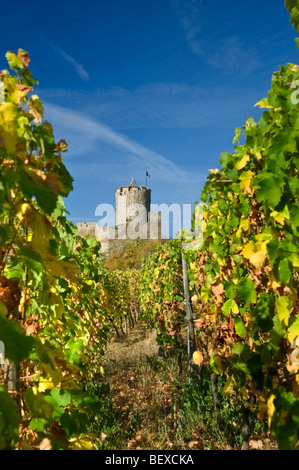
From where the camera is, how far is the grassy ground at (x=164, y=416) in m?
3.89

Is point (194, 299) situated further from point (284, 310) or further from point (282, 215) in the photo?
point (282, 215)

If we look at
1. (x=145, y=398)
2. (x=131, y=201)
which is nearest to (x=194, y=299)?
(x=145, y=398)

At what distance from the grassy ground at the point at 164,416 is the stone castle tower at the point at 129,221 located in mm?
41607

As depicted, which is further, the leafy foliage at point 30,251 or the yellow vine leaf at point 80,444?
the yellow vine leaf at point 80,444

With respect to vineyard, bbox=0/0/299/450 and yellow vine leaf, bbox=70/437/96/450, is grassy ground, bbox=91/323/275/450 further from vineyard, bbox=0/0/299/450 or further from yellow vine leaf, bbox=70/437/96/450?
yellow vine leaf, bbox=70/437/96/450

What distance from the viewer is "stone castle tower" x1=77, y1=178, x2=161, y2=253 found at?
50188mm

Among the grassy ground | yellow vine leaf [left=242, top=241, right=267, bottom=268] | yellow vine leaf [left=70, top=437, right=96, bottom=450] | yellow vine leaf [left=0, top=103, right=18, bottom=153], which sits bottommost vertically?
the grassy ground

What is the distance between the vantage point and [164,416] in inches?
192

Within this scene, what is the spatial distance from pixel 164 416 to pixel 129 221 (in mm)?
49498

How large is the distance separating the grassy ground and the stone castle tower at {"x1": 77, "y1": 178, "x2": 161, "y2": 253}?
41607mm

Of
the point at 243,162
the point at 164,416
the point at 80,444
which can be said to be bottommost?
the point at 164,416

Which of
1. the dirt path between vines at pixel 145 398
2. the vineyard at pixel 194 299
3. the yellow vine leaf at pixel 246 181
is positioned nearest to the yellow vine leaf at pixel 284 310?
the vineyard at pixel 194 299

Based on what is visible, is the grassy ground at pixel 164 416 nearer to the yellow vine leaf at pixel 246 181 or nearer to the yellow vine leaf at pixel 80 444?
the yellow vine leaf at pixel 80 444

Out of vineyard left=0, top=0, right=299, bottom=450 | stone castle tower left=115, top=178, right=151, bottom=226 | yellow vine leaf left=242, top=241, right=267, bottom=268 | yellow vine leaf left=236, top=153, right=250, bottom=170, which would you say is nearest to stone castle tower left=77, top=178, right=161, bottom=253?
stone castle tower left=115, top=178, right=151, bottom=226
